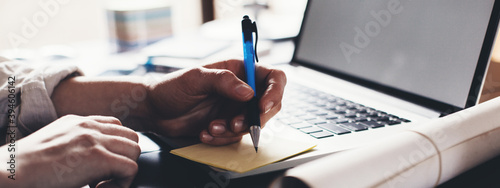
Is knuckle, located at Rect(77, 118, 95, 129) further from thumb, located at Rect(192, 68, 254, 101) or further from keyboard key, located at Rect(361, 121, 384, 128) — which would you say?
keyboard key, located at Rect(361, 121, 384, 128)

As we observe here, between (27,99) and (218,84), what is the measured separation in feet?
0.93

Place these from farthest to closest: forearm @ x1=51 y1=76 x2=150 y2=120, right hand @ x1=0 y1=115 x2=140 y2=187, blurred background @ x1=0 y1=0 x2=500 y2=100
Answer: blurred background @ x1=0 y1=0 x2=500 y2=100 < forearm @ x1=51 y1=76 x2=150 y2=120 < right hand @ x1=0 y1=115 x2=140 y2=187

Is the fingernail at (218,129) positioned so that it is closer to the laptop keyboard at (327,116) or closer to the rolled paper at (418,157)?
the laptop keyboard at (327,116)

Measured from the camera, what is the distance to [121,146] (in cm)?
43

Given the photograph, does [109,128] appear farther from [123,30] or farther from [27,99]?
[123,30]

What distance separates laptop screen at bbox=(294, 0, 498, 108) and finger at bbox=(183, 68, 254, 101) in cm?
27

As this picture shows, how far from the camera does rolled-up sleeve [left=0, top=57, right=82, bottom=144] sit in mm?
553

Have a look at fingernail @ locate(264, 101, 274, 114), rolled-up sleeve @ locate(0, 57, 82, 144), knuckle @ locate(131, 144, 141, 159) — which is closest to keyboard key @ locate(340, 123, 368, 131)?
fingernail @ locate(264, 101, 274, 114)

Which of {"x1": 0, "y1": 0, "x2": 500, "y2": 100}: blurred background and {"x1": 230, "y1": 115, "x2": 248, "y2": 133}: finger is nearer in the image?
{"x1": 230, "y1": 115, "x2": 248, "y2": 133}: finger

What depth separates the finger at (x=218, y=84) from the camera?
0.50m

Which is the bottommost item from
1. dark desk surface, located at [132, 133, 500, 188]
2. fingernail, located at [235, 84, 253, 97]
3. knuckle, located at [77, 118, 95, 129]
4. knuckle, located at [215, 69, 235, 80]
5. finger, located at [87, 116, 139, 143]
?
dark desk surface, located at [132, 133, 500, 188]

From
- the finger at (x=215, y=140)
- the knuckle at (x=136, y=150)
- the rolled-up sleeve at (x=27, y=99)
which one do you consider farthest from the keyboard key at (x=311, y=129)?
the rolled-up sleeve at (x=27, y=99)

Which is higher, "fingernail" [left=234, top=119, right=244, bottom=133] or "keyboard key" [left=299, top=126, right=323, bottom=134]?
A: "fingernail" [left=234, top=119, right=244, bottom=133]

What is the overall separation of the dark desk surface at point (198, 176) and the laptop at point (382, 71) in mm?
13
